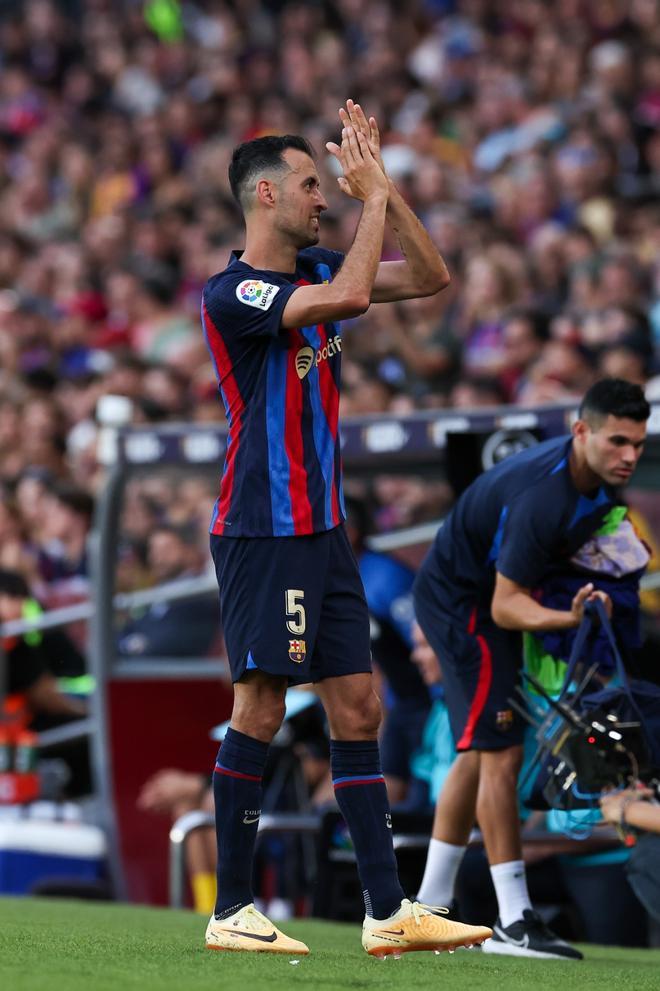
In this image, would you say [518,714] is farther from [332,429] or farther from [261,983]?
[261,983]

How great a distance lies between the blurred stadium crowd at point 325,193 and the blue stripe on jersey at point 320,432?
11.2 feet

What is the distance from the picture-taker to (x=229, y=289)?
15.3ft

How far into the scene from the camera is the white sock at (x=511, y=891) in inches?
219

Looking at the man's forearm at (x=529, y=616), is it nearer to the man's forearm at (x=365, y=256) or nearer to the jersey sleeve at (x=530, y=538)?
the jersey sleeve at (x=530, y=538)

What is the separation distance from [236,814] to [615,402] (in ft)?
5.70

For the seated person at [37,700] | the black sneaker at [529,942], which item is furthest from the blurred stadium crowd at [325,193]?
the black sneaker at [529,942]

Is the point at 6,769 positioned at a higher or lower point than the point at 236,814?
lower

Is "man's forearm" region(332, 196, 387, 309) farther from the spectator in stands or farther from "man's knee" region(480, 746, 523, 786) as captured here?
the spectator in stands

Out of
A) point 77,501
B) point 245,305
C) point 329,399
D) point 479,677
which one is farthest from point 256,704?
point 77,501

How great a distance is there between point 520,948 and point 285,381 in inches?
77.3

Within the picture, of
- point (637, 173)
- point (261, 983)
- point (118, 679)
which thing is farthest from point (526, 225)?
point (261, 983)

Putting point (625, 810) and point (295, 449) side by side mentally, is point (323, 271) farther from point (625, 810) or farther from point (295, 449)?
point (625, 810)

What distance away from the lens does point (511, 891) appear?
557 centimetres

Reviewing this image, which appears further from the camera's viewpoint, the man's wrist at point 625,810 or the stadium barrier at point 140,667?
the stadium barrier at point 140,667
